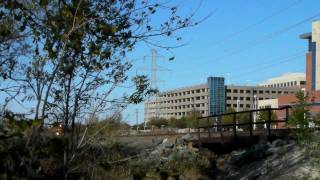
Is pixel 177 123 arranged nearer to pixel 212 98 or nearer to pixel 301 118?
pixel 212 98

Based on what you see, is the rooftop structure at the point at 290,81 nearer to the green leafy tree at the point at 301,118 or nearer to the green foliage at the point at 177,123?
the green foliage at the point at 177,123

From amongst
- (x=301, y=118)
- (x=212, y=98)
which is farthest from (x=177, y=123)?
(x=301, y=118)

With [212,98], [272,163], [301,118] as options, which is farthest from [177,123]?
[301,118]

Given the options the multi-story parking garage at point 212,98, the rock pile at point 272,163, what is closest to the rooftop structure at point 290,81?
the multi-story parking garage at point 212,98

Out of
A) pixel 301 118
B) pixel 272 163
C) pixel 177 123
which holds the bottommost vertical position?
pixel 272 163

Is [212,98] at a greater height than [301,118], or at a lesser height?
greater

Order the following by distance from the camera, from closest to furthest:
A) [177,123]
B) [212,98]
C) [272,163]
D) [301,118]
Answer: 1. [301,118]
2. [272,163]
3. [177,123]
4. [212,98]

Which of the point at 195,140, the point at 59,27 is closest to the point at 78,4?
the point at 59,27

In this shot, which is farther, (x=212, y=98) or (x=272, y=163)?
(x=212, y=98)

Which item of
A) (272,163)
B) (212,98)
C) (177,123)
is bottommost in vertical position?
(272,163)

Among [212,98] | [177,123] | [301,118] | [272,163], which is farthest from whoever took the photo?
[212,98]

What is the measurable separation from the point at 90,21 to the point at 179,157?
74.9 ft

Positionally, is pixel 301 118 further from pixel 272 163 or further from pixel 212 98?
pixel 212 98

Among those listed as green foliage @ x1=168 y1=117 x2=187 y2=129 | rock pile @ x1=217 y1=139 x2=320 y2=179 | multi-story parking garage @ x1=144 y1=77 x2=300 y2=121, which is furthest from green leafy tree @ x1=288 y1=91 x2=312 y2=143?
multi-story parking garage @ x1=144 y1=77 x2=300 y2=121
